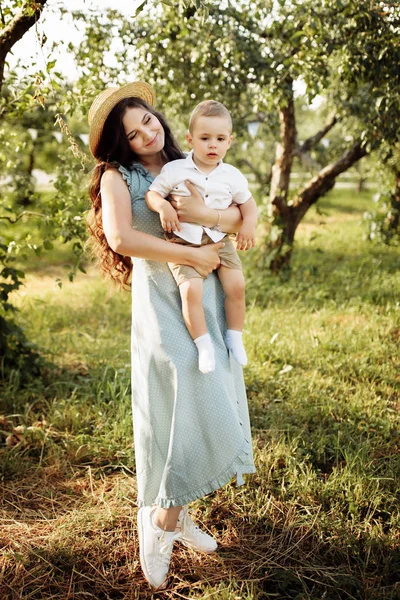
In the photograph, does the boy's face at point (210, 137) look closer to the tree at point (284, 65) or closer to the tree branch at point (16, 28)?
the tree branch at point (16, 28)

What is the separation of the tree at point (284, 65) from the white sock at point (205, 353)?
7.08 ft

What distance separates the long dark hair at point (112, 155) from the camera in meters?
2.04

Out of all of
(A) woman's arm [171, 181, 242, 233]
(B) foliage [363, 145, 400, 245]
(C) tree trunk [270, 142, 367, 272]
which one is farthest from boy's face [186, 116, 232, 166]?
(B) foliage [363, 145, 400, 245]

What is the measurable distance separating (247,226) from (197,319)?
0.39 metres

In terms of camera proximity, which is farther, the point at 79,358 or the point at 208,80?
the point at 208,80

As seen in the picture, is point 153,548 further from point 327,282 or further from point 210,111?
point 327,282

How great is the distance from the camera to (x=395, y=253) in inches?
276

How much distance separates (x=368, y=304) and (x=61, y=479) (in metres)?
3.03

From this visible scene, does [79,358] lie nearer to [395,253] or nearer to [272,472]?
[272,472]

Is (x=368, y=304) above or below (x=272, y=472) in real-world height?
above

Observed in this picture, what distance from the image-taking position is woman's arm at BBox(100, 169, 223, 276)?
1.89m

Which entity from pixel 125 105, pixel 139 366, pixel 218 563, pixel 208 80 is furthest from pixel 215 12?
pixel 218 563

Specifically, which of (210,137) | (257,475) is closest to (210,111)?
(210,137)

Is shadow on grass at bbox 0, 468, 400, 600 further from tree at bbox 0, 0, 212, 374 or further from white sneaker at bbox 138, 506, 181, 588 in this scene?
tree at bbox 0, 0, 212, 374
